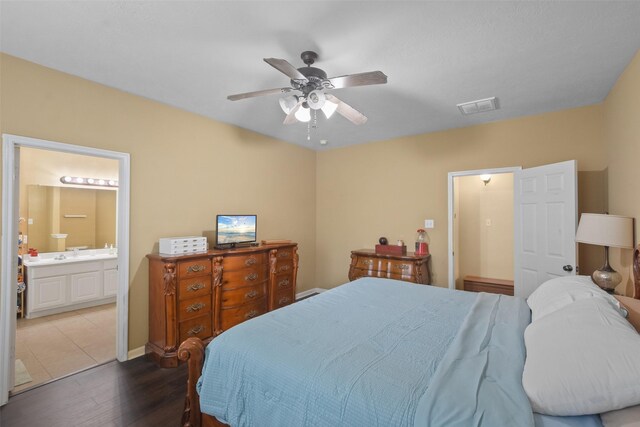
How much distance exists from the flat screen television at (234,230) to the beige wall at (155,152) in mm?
241

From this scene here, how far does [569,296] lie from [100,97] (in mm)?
3937

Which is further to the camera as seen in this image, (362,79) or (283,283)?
(283,283)

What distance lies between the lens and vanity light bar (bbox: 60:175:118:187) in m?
4.56

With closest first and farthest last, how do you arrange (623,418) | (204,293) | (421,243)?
(623,418)
(204,293)
(421,243)

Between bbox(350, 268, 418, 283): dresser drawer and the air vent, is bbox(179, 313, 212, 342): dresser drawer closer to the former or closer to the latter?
A: bbox(350, 268, 418, 283): dresser drawer

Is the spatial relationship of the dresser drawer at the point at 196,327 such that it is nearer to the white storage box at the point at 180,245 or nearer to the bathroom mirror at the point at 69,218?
the white storage box at the point at 180,245

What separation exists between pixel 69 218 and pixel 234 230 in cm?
314

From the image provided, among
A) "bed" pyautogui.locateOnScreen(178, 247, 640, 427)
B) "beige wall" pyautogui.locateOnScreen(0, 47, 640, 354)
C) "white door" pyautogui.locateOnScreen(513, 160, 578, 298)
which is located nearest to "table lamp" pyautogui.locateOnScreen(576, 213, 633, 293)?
"beige wall" pyautogui.locateOnScreen(0, 47, 640, 354)

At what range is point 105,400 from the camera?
223 cm

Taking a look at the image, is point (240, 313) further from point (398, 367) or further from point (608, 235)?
point (608, 235)

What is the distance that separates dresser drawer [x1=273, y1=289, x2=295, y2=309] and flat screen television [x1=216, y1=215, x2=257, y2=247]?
80cm

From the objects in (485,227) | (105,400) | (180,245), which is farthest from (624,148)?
(105,400)

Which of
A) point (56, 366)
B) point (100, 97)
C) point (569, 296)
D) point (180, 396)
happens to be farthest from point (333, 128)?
point (56, 366)

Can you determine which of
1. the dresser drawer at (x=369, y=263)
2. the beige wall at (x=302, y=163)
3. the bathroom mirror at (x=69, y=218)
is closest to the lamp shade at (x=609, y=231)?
the beige wall at (x=302, y=163)
